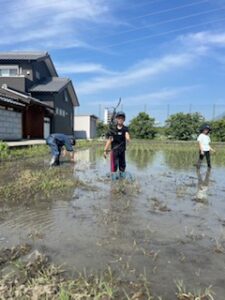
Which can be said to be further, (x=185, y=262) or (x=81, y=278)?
(x=185, y=262)

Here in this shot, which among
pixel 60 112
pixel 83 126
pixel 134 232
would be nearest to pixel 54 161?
pixel 134 232

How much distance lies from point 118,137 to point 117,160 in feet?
1.84

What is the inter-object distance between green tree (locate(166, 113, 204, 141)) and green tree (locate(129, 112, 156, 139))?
6.57 feet

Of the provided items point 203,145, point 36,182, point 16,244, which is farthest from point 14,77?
point 16,244

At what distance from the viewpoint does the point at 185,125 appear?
3919 centimetres

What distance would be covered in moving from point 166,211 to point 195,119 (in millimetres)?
33784

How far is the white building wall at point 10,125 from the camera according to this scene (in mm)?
21672

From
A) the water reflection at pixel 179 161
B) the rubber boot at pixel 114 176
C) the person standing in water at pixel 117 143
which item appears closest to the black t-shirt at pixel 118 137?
the person standing in water at pixel 117 143

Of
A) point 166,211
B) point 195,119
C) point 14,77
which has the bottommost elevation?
point 166,211

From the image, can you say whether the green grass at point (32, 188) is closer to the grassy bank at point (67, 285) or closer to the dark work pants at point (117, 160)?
the dark work pants at point (117, 160)

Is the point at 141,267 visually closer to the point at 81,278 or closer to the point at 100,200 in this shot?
the point at 81,278

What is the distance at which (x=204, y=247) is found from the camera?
423 centimetres

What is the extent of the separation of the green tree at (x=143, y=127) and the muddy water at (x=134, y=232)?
33.0 m

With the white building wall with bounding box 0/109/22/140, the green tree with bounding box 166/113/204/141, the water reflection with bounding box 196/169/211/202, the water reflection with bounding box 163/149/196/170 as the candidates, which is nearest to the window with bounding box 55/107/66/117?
the white building wall with bounding box 0/109/22/140
